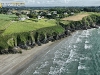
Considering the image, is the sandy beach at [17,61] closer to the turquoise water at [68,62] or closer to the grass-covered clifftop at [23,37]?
the turquoise water at [68,62]

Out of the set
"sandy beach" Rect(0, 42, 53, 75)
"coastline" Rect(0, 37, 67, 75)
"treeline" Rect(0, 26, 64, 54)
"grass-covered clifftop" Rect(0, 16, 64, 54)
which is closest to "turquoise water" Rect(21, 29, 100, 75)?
"coastline" Rect(0, 37, 67, 75)

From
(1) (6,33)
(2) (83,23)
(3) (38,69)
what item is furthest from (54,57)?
(2) (83,23)

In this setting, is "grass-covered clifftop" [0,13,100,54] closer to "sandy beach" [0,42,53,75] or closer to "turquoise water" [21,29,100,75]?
"sandy beach" [0,42,53,75]

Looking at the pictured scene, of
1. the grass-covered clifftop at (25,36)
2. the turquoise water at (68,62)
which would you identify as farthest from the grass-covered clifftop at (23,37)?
the turquoise water at (68,62)

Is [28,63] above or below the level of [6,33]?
below

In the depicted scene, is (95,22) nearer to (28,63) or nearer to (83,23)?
(83,23)

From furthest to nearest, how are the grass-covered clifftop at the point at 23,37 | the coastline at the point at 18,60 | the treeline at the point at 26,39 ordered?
the grass-covered clifftop at the point at 23,37
the treeline at the point at 26,39
the coastline at the point at 18,60

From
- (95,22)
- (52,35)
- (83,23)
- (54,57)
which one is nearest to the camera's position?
(54,57)

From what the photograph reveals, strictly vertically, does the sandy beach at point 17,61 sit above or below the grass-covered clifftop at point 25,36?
below
